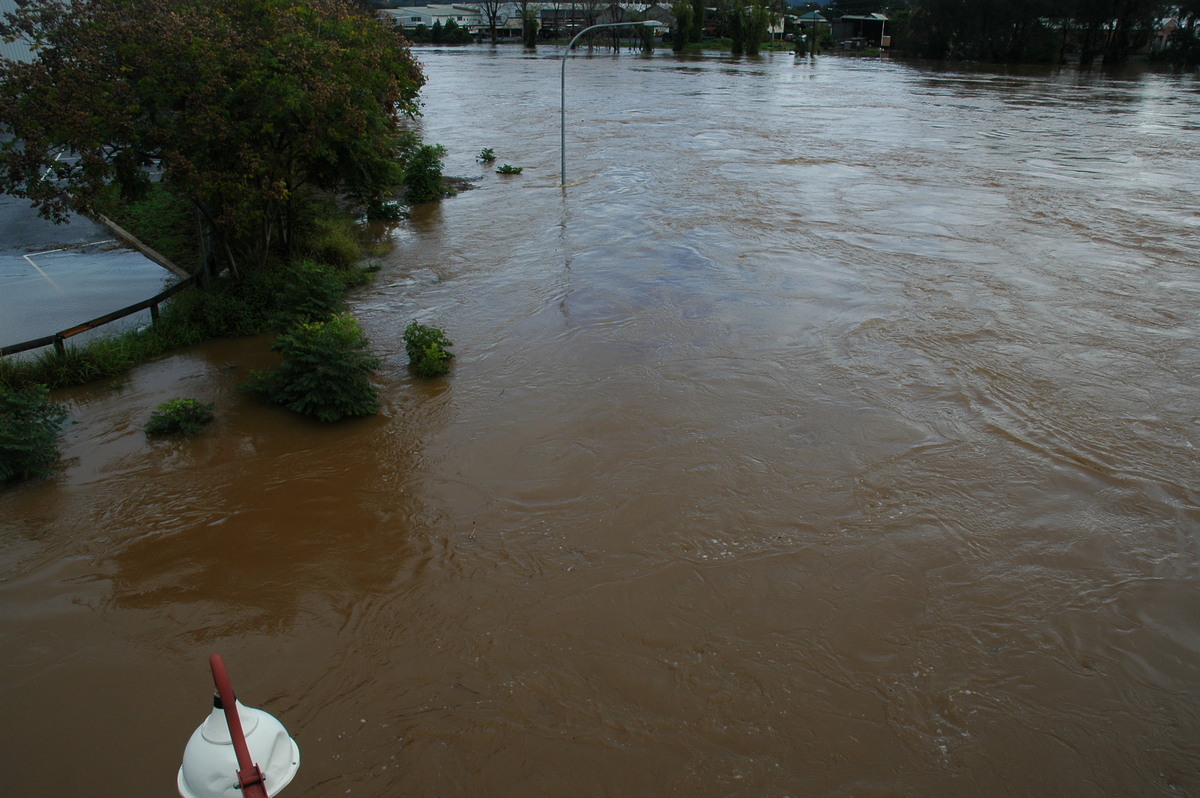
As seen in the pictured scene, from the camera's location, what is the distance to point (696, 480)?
8859 mm

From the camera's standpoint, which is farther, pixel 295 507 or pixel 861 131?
pixel 861 131

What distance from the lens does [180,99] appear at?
11031 mm

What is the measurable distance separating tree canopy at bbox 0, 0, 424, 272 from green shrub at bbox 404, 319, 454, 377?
281 cm

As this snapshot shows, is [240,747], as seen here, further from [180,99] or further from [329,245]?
[329,245]

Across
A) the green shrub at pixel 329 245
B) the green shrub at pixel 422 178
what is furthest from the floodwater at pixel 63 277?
the green shrub at pixel 422 178

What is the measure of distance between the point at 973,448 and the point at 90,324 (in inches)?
486

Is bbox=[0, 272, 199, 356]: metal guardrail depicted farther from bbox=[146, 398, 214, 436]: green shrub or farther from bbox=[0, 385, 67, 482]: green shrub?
bbox=[146, 398, 214, 436]: green shrub

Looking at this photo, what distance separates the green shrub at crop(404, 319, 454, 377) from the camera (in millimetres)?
11280

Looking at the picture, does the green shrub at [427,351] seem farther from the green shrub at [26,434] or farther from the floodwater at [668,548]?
the green shrub at [26,434]

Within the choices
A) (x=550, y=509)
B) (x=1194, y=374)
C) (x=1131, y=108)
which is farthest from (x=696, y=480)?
(x=1131, y=108)

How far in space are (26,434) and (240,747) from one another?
315 inches

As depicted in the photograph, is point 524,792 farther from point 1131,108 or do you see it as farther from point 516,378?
point 1131,108

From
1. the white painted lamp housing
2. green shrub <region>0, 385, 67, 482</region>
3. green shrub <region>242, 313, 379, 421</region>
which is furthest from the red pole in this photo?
green shrub <region>242, 313, 379, 421</region>

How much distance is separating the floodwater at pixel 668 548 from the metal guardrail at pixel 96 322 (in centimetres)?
103
